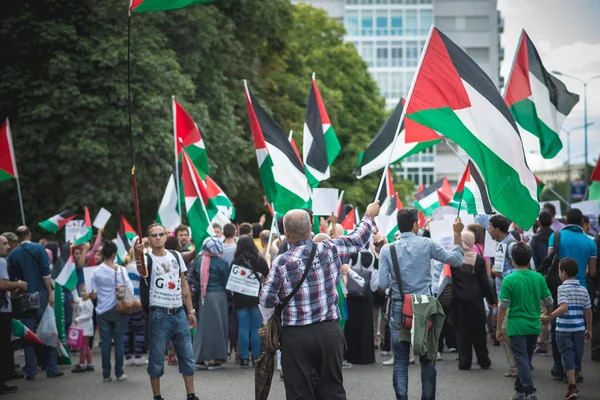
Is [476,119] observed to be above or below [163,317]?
above

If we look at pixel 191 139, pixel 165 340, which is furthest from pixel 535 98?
Answer: pixel 165 340

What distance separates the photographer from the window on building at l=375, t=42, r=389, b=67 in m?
93.2

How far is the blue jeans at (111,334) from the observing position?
12219mm

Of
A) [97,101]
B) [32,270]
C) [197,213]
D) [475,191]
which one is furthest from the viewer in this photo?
[97,101]

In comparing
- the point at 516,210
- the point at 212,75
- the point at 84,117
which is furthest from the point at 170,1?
the point at 212,75

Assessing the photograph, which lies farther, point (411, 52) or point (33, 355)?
point (411, 52)

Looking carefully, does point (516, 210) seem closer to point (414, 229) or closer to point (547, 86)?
point (414, 229)

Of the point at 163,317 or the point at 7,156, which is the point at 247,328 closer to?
the point at 163,317

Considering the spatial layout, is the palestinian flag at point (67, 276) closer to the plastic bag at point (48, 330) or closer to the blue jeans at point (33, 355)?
the blue jeans at point (33, 355)

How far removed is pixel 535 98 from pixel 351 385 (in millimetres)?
5378

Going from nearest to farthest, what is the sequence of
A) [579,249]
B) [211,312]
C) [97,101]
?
1. [579,249]
2. [211,312]
3. [97,101]

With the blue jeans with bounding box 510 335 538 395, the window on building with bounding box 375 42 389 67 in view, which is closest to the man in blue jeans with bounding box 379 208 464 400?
the blue jeans with bounding box 510 335 538 395

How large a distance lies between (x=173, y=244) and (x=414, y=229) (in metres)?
3.67

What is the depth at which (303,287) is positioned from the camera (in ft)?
22.6
